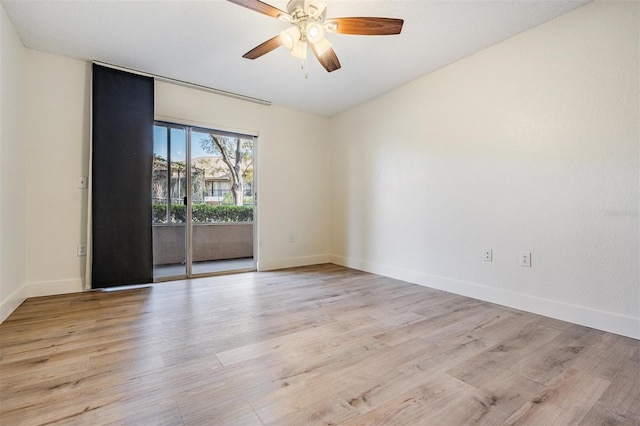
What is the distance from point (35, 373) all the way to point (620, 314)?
3.62 m

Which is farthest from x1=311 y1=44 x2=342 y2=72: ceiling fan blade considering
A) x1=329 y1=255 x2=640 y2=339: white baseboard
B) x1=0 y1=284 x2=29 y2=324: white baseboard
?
x1=0 y1=284 x2=29 y2=324: white baseboard

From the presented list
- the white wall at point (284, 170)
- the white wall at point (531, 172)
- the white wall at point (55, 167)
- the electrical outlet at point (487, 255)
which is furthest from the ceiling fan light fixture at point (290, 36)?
the electrical outlet at point (487, 255)

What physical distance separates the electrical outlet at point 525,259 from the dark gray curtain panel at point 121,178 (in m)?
3.72

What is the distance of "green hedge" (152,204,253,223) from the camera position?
12.2 ft

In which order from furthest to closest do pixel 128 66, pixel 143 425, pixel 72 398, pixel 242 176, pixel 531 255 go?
pixel 242 176, pixel 128 66, pixel 531 255, pixel 72 398, pixel 143 425

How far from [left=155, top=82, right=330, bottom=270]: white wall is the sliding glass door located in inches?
9.0

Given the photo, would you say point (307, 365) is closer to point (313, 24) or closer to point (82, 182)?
point (313, 24)

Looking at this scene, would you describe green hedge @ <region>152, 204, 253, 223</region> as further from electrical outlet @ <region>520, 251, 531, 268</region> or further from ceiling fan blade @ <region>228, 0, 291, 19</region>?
electrical outlet @ <region>520, 251, 531, 268</region>

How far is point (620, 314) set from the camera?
6.52ft

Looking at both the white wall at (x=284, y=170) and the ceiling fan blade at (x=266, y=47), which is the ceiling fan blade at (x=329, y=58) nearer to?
the ceiling fan blade at (x=266, y=47)

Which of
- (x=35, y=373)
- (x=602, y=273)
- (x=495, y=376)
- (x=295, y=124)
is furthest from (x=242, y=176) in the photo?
(x=602, y=273)

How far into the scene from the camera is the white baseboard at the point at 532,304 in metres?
1.98

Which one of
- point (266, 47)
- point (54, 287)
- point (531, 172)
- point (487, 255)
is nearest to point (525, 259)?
point (487, 255)

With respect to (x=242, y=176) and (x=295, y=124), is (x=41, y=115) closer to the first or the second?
(x=242, y=176)
